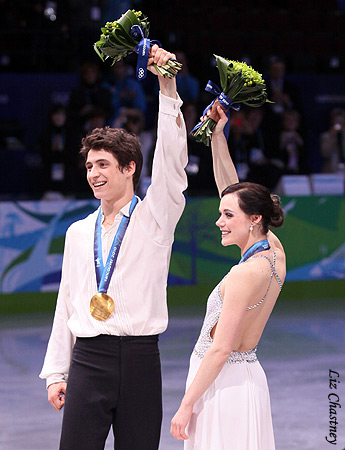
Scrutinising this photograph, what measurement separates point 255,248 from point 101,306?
0.60 m

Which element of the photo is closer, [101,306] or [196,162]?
[101,306]

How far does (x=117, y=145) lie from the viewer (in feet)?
10.2

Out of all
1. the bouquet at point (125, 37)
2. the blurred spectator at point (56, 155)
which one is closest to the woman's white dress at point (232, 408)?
the bouquet at point (125, 37)

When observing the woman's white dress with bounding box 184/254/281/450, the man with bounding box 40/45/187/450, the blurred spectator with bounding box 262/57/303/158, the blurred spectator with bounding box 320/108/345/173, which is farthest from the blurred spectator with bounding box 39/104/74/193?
the woman's white dress with bounding box 184/254/281/450

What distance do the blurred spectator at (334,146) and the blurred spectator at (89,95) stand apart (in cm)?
321

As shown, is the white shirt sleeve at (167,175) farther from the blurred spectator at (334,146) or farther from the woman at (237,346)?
the blurred spectator at (334,146)

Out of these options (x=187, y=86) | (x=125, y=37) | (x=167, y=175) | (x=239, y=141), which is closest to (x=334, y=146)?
(x=239, y=141)

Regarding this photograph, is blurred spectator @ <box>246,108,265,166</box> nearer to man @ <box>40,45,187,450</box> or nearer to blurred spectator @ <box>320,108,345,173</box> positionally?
blurred spectator @ <box>320,108,345,173</box>

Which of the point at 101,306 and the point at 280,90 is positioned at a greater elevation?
the point at 280,90

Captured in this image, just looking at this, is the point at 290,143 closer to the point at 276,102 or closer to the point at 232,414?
the point at 276,102

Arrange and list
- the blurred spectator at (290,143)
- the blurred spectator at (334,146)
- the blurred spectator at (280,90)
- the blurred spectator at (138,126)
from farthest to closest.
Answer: the blurred spectator at (280,90) < the blurred spectator at (334,146) < the blurred spectator at (290,143) < the blurred spectator at (138,126)

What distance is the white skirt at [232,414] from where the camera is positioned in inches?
114

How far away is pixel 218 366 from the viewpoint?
2816 mm

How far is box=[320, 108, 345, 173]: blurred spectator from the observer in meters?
11.6
